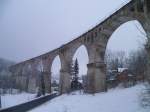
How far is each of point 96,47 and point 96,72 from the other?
284 centimetres

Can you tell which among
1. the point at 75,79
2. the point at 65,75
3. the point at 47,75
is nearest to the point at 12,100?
the point at 65,75

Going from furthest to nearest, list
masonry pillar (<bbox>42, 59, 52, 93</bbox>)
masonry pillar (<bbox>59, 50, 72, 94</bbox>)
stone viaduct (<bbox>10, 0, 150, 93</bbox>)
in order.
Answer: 1. masonry pillar (<bbox>42, 59, 52, 93</bbox>)
2. masonry pillar (<bbox>59, 50, 72, 94</bbox>)
3. stone viaduct (<bbox>10, 0, 150, 93</bbox>)

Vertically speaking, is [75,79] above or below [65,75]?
below

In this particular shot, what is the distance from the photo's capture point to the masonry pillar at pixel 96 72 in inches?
1035

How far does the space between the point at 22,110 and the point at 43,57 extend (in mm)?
24549

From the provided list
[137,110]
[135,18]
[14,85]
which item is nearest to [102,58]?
[135,18]

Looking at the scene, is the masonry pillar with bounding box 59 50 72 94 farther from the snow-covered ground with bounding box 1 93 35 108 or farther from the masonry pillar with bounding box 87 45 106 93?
the masonry pillar with bounding box 87 45 106 93

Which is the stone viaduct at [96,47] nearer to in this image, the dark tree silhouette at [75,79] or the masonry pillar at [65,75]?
the masonry pillar at [65,75]

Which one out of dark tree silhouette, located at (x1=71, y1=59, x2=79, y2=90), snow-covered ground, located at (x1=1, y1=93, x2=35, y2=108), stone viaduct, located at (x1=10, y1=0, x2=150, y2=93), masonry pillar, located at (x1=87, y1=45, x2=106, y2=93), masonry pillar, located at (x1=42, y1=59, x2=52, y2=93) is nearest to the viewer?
stone viaduct, located at (x1=10, y1=0, x2=150, y2=93)

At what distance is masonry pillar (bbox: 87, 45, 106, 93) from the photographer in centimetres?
2628

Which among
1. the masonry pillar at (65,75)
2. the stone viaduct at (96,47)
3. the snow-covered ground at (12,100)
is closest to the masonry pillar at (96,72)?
the stone viaduct at (96,47)

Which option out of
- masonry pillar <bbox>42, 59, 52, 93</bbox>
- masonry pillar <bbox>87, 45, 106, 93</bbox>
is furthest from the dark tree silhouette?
masonry pillar <bbox>87, 45, 106, 93</bbox>

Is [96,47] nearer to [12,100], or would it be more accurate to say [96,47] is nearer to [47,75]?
[12,100]

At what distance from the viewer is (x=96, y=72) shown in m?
26.3
